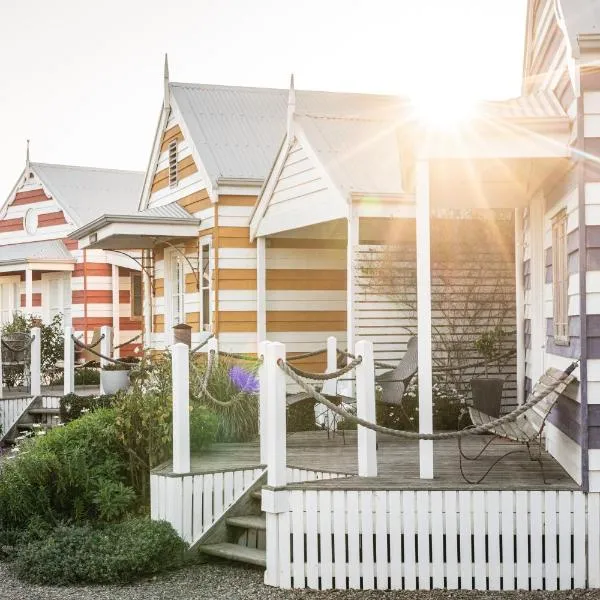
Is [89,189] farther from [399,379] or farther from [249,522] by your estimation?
[249,522]

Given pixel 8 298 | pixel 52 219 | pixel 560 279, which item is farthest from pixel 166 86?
pixel 8 298

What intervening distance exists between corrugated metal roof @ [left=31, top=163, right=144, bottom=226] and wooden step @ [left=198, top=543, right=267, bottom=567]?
16.8 metres

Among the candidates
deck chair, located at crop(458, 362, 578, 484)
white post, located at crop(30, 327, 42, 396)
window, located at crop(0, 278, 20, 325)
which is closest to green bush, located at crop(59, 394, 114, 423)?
white post, located at crop(30, 327, 42, 396)

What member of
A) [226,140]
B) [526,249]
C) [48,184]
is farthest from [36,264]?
[526,249]

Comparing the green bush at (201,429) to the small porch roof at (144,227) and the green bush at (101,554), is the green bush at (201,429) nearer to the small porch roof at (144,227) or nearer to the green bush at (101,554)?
the green bush at (101,554)

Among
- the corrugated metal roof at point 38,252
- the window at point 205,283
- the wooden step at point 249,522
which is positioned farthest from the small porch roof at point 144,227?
the wooden step at point 249,522

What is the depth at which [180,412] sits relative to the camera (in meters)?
8.45

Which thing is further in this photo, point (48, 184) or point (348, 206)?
point (48, 184)

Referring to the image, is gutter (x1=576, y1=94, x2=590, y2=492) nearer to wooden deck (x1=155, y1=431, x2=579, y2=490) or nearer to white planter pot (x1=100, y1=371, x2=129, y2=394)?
wooden deck (x1=155, y1=431, x2=579, y2=490)

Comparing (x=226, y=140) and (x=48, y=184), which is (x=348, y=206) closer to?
(x=226, y=140)

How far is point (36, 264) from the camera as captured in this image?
923 inches

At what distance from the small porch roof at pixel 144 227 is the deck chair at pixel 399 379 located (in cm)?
629

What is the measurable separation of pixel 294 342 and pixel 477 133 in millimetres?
8851

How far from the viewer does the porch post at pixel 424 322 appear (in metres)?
7.37
